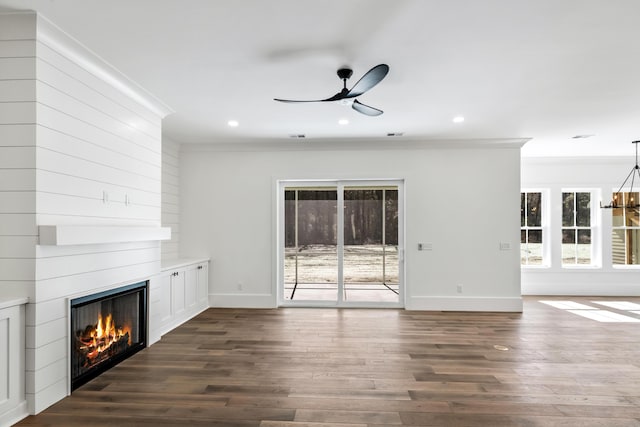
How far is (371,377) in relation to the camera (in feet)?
10.5

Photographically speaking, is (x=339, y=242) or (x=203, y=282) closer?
(x=203, y=282)

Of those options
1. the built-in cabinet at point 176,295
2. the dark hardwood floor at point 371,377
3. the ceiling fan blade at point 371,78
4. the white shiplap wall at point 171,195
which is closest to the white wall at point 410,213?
the white shiplap wall at point 171,195

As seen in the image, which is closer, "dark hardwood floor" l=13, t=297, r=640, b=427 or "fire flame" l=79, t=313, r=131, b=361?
"dark hardwood floor" l=13, t=297, r=640, b=427

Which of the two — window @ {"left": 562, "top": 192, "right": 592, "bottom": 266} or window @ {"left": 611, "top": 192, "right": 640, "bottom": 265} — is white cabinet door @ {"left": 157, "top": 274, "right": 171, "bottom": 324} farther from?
window @ {"left": 611, "top": 192, "right": 640, "bottom": 265}

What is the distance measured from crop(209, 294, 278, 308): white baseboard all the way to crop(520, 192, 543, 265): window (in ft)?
16.5

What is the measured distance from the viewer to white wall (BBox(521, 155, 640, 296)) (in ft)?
23.2

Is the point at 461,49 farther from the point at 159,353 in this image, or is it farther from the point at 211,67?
the point at 159,353

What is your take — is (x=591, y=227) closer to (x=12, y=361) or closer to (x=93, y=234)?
(x=93, y=234)

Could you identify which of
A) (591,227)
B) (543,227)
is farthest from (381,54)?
(591,227)

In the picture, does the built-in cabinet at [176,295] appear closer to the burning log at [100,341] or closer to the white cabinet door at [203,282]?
the white cabinet door at [203,282]

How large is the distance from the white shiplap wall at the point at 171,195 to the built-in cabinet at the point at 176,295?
52 cm

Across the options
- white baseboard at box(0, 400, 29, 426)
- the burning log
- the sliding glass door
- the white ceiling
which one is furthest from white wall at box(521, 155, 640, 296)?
white baseboard at box(0, 400, 29, 426)

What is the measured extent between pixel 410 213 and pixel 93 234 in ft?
14.3

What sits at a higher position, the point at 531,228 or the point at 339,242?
the point at 531,228
